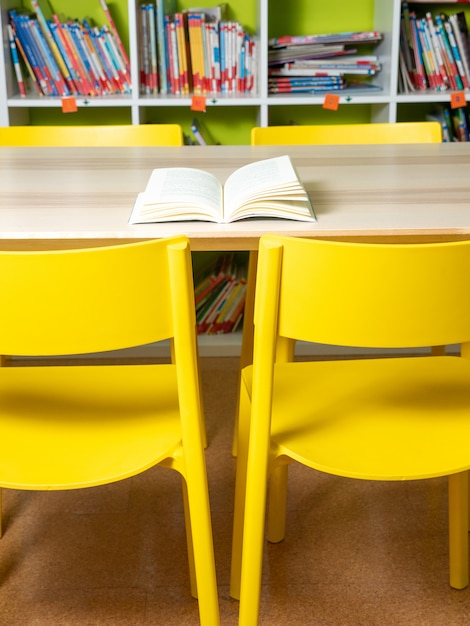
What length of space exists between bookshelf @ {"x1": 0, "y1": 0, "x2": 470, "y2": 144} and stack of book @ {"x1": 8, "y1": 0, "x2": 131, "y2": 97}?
59mm

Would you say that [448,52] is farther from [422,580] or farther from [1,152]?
[422,580]

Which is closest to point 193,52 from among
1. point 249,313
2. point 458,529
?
point 249,313

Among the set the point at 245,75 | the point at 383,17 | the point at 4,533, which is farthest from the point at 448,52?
the point at 4,533

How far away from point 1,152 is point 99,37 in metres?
1.08

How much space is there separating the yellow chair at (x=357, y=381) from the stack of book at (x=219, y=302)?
4.68 feet

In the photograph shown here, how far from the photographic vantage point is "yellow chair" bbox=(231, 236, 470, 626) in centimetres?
107

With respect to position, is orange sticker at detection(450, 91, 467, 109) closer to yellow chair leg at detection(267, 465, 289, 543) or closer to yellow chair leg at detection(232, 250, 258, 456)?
yellow chair leg at detection(232, 250, 258, 456)

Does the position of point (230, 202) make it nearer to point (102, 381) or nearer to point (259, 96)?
point (102, 381)

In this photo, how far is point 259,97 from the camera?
2.90 metres

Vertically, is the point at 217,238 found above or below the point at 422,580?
above

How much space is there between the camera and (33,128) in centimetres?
226

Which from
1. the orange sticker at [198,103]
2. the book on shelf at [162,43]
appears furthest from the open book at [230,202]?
the book on shelf at [162,43]

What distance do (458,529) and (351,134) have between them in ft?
3.72

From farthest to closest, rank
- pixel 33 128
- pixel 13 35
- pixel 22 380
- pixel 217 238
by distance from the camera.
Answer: pixel 13 35 → pixel 33 128 → pixel 22 380 → pixel 217 238
